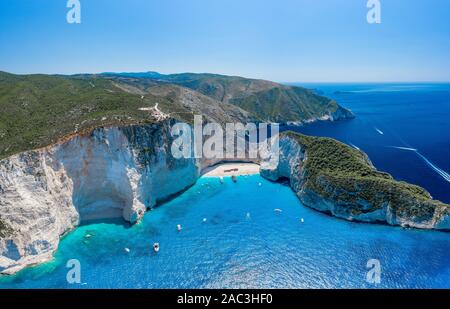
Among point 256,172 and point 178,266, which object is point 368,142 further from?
point 178,266

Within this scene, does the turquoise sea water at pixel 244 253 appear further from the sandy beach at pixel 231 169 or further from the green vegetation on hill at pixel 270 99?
the green vegetation on hill at pixel 270 99

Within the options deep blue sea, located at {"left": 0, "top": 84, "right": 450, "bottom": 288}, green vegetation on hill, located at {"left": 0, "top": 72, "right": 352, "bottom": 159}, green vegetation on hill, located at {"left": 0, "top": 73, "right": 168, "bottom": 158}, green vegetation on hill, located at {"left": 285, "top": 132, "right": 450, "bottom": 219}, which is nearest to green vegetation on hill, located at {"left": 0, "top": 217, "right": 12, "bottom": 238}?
deep blue sea, located at {"left": 0, "top": 84, "right": 450, "bottom": 288}

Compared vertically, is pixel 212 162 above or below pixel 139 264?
above

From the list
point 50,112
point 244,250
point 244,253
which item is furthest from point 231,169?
point 50,112

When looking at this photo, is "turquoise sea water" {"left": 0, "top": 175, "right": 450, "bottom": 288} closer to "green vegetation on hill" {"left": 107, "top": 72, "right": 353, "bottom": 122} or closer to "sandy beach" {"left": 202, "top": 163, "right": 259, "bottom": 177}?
"sandy beach" {"left": 202, "top": 163, "right": 259, "bottom": 177}

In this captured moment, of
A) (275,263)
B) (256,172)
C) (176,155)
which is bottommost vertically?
(275,263)

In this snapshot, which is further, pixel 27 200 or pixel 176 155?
pixel 176 155

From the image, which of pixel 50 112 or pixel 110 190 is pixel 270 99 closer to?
pixel 50 112

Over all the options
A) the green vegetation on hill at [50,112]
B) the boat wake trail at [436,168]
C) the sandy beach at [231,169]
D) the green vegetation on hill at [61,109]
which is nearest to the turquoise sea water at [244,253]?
the green vegetation on hill at [50,112]

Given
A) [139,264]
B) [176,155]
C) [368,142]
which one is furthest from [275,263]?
[368,142]
